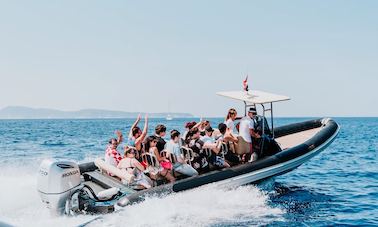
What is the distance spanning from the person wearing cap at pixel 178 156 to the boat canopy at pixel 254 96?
2.21 metres

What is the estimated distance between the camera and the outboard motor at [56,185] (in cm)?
580

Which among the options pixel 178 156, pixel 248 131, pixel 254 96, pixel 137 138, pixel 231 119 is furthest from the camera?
pixel 254 96

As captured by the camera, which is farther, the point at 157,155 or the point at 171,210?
the point at 157,155

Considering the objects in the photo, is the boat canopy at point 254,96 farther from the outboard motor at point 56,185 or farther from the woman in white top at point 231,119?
the outboard motor at point 56,185

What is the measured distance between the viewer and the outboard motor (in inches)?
228

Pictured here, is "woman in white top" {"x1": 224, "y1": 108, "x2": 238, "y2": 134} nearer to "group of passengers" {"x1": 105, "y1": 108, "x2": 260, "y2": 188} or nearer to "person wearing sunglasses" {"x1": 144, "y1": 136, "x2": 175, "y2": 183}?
"group of passengers" {"x1": 105, "y1": 108, "x2": 260, "y2": 188}

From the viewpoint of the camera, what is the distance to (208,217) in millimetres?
6500

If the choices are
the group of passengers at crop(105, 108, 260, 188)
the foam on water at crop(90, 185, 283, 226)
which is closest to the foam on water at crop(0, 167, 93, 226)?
the foam on water at crop(90, 185, 283, 226)

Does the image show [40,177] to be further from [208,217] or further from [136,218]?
[208,217]

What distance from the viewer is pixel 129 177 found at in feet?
21.6

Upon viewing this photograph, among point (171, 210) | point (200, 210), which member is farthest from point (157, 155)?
point (200, 210)

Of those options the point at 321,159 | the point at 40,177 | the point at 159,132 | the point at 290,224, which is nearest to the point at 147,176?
the point at 159,132

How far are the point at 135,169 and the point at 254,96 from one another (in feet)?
11.2

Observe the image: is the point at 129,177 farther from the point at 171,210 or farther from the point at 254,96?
the point at 254,96
